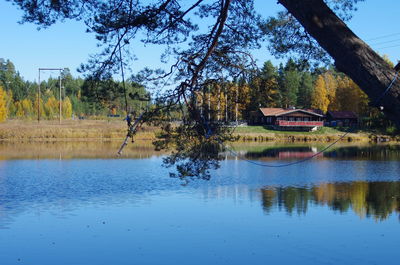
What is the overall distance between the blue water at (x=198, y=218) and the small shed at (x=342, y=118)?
46026 millimetres

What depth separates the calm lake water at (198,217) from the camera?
10.8m

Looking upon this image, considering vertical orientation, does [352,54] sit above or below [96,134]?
above

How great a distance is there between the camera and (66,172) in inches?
963

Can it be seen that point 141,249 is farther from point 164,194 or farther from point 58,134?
point 58,134

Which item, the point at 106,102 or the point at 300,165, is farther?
the point at 300,165

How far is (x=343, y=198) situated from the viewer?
17719 mm

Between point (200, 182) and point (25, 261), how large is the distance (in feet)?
38.2

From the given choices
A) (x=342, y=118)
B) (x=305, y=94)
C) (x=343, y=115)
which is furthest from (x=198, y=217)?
(x=305, y=94)

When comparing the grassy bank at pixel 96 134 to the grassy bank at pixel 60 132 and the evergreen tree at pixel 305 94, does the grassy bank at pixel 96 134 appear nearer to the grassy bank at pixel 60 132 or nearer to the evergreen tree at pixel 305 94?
the grassy bank at pixel 60 132

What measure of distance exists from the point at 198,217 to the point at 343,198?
637 cm

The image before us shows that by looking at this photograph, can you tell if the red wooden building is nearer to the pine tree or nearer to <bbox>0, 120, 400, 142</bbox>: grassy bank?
<bbox>0, 120, 400, 142</bbox>: grassy bank

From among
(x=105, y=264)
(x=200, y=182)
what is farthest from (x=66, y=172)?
(x=105, y=264)

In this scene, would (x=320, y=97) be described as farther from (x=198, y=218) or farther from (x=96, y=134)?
(x=198, y=218)

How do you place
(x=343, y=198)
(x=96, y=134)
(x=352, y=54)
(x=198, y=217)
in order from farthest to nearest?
(x=96, y=134), (x=343, y=198), (x=198, y=217), (x=352, y=54)
